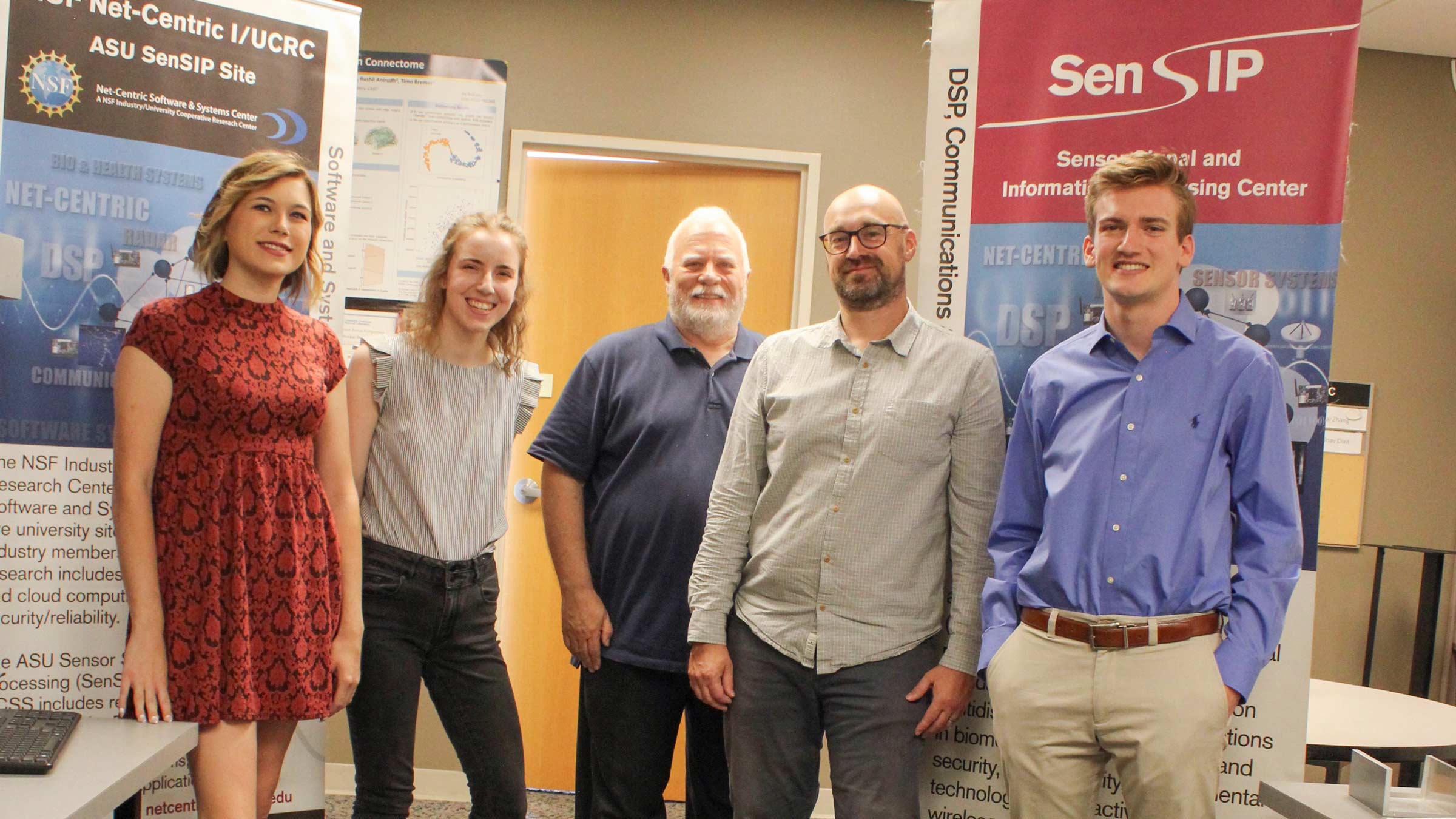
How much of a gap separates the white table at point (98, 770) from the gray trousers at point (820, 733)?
0.93 metres

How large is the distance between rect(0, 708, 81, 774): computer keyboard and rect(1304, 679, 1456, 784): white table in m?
2.09

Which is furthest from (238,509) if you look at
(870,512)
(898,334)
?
(898,334)

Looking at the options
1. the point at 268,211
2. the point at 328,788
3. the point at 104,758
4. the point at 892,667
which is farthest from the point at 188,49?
the point at 328,788

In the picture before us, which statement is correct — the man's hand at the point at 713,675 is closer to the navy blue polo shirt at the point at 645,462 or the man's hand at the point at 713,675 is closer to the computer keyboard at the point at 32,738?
the navy blue polo shirt at the point at 645,462

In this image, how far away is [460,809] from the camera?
11.5 feet

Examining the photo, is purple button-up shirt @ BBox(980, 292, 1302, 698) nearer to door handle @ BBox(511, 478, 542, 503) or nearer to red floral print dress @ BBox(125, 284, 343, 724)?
red floral print dress @ BBox(125, 284, 343, 724)

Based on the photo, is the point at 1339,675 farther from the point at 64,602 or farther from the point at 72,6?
the point at 72,6

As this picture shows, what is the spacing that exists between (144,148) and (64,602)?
97cm

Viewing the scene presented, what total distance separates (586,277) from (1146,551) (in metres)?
2.40

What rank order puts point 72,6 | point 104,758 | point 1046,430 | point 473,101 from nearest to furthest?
point 104,758 < point 1046,430 < point 72,6 < point 473,101

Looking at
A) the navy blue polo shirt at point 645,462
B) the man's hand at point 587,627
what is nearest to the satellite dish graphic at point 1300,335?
the navy blue polo shirt at point 645,462

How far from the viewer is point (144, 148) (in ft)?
7.20

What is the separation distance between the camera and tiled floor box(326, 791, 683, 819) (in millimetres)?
3389

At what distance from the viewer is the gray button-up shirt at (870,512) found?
1.83 metres
